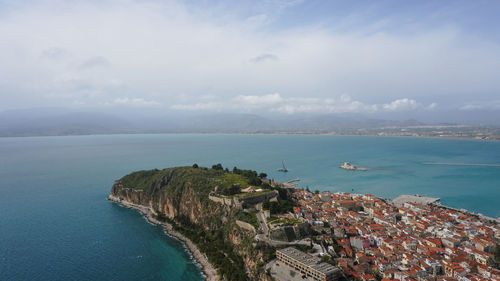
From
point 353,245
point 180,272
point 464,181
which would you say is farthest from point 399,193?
point 180,272

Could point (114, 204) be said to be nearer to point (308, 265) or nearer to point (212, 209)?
point (212, 209)

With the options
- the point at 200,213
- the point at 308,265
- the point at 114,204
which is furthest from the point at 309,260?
the point at 114,204


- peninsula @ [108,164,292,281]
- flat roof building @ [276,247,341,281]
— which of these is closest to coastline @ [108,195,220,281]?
peninsula @ [108,164,292,281]

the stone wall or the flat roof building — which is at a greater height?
the stone wall

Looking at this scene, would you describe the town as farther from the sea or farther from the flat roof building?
the sea

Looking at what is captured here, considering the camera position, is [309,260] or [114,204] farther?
[114,204]

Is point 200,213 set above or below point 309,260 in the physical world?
below

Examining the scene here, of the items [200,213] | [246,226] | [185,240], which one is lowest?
[185,240]
